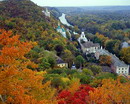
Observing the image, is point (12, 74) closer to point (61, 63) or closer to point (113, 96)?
point (113, 96)

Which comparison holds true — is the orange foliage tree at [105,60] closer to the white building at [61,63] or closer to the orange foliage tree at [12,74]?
the white building at [61,63]

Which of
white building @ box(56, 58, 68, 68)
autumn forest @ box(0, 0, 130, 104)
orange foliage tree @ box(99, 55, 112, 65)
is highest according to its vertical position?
autumn forest @ box(0, 0, 130, 104)

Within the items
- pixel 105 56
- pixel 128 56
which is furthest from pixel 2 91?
pixel 128 56

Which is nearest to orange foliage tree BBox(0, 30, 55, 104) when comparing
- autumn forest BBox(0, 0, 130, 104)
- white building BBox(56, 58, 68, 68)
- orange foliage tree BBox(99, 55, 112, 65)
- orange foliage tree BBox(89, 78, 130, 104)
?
autumn forest BBox(0, 0, 130, 104)

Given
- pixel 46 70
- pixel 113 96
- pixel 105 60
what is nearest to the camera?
pixel 113 96

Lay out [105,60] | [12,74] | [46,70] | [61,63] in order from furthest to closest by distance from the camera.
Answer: [105,60] < [61,63] < [46,70] < [12,74]

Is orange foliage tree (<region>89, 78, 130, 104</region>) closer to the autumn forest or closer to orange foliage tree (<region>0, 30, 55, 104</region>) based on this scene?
the autumn forest

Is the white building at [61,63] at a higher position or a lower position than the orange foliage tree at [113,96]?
lower

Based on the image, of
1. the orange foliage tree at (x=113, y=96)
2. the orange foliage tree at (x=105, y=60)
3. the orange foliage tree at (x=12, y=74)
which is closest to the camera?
the orange foliage tree at (x=12, y=74)

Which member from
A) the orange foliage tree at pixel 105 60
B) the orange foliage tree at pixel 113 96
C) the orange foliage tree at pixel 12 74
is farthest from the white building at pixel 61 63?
the orange foliage tree at pixel 12 74

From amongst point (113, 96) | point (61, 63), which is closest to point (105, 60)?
point (61, 63)

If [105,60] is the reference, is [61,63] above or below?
above
